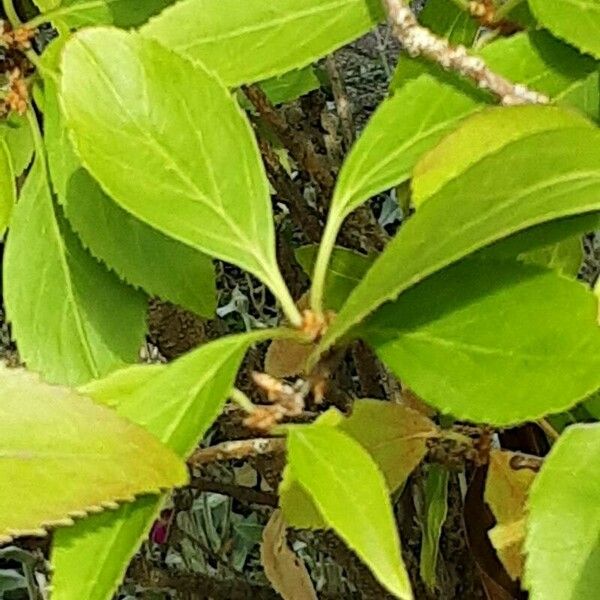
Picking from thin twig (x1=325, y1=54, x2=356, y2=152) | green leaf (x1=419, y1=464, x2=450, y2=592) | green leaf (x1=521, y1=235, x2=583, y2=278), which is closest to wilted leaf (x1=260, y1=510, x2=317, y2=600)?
green leaf (x1=419, y1=464, x2=450, y2=592)

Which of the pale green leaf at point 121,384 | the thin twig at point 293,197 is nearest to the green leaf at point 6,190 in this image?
the pale green leaf at point 121,384

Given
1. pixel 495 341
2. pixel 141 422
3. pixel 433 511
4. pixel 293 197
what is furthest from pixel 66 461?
pixel 293 197

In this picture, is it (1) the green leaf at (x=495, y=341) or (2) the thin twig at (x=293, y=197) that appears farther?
(2) the thin twig at (x=293, y=197)

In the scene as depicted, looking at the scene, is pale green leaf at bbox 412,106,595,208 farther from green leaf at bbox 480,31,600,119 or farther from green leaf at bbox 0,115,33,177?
green leaf at bbox 0,115,33,177

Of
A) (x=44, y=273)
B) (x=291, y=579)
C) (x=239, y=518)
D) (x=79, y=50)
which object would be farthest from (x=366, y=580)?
(x=239, y=518)

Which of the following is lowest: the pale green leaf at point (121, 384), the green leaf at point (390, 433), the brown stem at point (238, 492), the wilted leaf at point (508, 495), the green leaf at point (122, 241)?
the brown stem at point (238, 492)

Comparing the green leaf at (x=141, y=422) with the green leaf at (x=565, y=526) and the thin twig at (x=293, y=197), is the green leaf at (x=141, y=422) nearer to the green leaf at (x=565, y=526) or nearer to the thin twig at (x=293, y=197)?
the green leaf at (x=565, y=526)
